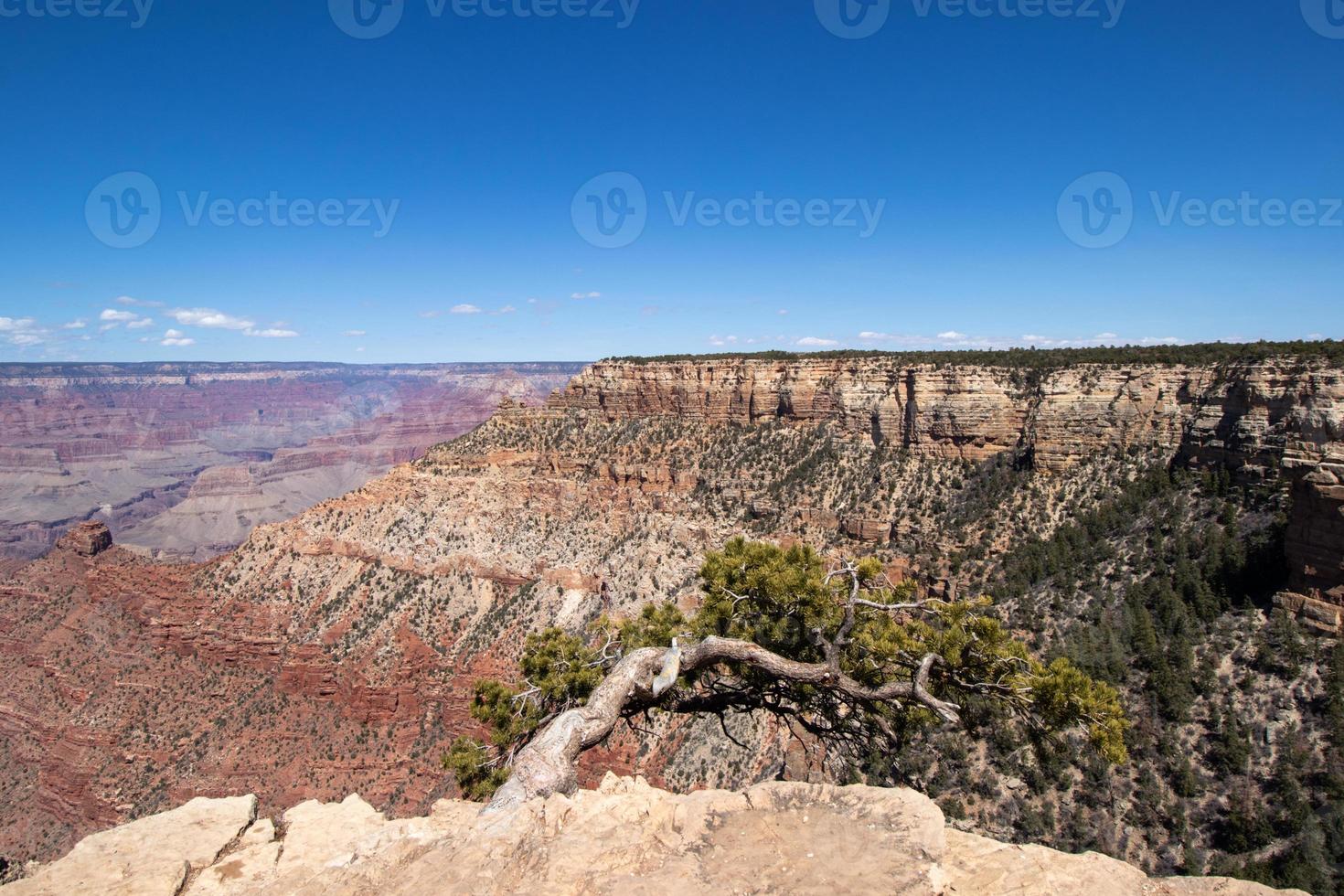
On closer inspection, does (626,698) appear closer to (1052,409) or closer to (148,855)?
(148,855)

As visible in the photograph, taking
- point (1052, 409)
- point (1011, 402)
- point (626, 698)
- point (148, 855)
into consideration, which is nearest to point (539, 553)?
point (1011, 402)

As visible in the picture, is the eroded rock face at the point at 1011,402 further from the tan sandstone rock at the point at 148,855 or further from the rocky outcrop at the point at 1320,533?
the tan sandstone rock at the point at 148,855

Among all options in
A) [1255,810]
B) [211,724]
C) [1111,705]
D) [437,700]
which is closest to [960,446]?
[1255,810]

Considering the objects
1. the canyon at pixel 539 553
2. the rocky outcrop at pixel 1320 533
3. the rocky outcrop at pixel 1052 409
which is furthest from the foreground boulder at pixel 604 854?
the rocky outcrop at pixel 1052 409

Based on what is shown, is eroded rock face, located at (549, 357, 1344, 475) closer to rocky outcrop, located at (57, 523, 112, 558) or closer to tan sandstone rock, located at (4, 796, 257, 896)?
tan sandstone rock, located at (4, 796, 257, 896)

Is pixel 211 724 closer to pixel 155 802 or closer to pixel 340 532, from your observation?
pixel 155 802

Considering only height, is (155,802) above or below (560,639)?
below

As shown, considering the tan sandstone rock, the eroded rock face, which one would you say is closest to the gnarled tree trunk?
the tan sandstone rock
